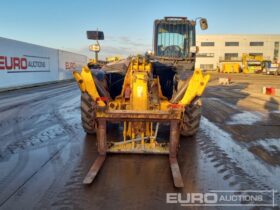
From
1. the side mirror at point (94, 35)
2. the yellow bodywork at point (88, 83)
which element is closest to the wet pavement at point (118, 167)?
the yellow bodywork at point (88, 83)

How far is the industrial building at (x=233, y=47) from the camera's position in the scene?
73062 millimetres

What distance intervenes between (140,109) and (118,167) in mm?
1203

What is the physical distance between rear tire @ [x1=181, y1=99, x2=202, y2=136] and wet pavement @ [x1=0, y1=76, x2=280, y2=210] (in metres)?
0.20

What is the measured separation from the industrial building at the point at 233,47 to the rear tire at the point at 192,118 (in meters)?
69.1

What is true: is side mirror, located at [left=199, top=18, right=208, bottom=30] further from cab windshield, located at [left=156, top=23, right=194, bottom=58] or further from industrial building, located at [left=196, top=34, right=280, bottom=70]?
industrial building, located at [left=196, top=34, right=280, bottom=70]

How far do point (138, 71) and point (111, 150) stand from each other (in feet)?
5.76

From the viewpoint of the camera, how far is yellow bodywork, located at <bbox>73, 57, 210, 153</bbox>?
15.3 feet

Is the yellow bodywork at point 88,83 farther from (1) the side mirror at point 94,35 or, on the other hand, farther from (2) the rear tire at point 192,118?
(1) the side mirror at point 94,35

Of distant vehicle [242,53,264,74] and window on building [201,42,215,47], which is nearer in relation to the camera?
distant vehicle [242,53,264,74]

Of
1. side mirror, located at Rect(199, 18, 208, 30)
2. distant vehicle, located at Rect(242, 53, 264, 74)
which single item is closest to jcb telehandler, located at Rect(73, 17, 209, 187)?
side mirror, located at Rect(199, 18, 208, 30)

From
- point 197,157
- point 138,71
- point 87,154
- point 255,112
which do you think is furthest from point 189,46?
point 87,154

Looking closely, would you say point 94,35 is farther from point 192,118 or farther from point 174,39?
point 192,118

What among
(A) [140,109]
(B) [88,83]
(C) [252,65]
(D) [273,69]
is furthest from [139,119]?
(C) [252,65]

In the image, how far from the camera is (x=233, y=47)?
7388 cm
